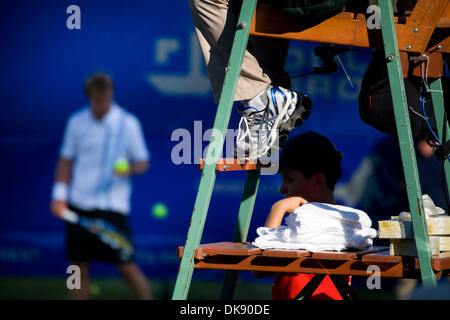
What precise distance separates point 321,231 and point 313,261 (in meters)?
0.13

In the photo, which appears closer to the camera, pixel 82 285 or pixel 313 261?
pixel 313 261

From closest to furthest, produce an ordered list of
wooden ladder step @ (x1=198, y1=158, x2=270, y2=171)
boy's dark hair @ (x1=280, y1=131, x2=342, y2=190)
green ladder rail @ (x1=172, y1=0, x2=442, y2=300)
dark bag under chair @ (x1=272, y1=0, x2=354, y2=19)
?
green ladder rail @ (x1=172, y1=0, x2=442, y2=300) < dark bag under chair @ (x1=272, y1=0, x2=354, y2=19) < wooden ladder step @ (x1=198, y1=158, x2=270, y2=171) < boy's dark hair @ (x1=280, y1=131, x2=342, y2=190)

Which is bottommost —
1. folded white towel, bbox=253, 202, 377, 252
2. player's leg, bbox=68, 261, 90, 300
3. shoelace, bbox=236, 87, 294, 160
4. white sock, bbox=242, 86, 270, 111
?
player's leg, bbox=68, 261, 90, 300

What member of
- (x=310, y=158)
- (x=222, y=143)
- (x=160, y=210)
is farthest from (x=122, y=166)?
(x=222, y=143)

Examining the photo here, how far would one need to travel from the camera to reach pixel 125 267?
5.51 metres

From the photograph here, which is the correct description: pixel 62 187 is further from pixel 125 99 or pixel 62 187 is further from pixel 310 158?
pixel 310 158

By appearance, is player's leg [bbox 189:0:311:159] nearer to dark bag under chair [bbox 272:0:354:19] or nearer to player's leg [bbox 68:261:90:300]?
dark bag under chair [bbox 272:0:354:19]

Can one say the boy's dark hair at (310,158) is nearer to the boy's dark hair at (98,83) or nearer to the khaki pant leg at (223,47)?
the khaki pant leg at (223,47)

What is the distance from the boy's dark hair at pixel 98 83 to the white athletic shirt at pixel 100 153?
17 cm

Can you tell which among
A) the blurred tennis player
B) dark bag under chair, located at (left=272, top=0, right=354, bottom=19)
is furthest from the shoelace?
the blurred tennis player

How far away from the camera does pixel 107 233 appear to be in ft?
18.1

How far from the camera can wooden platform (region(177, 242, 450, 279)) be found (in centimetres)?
231
